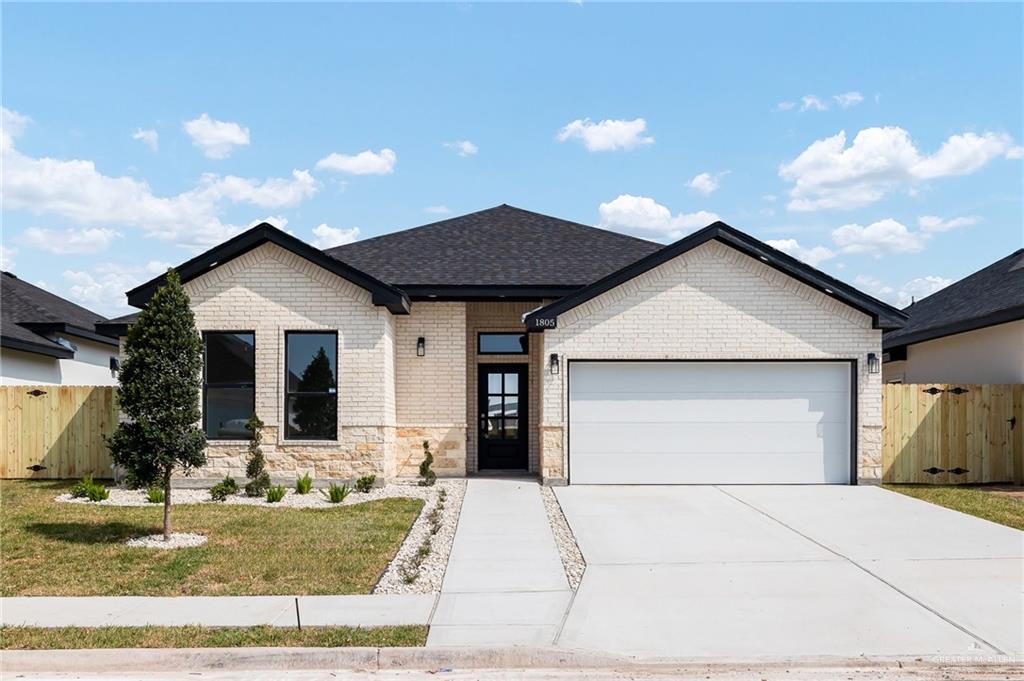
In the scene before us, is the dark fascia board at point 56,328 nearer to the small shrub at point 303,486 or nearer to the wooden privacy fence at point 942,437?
the small shrub at point 303,486

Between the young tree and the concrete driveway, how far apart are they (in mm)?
5130

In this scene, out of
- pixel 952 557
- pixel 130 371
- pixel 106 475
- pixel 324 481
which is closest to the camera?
pixel 952 557

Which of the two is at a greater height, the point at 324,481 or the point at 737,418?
the point at 737,418

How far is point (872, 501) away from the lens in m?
13.2

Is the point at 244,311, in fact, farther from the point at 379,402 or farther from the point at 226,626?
the point at 226,626

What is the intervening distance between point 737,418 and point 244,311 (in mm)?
9245

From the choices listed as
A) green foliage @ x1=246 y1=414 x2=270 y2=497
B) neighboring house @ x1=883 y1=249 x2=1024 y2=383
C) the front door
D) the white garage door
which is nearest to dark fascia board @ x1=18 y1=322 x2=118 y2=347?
green foliage @ x1=246 y1=414 x2=270 y2=497

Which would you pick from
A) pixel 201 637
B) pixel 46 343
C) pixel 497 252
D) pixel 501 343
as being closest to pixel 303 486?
pixel 501 343

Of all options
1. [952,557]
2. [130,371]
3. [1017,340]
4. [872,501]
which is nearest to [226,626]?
[130,371]

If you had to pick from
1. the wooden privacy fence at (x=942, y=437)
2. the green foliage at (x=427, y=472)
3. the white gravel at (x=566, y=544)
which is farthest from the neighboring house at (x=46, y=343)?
the wooden privacy fence at (x=942, y=437)

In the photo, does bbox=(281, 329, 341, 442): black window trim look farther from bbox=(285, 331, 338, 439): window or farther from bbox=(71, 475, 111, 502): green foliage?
bbox=(71, 475, 111, 502): green foliage

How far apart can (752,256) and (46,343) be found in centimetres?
1571

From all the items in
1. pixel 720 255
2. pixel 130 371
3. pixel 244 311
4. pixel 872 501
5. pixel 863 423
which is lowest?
pixel 872 501

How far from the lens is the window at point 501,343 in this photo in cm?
1709
